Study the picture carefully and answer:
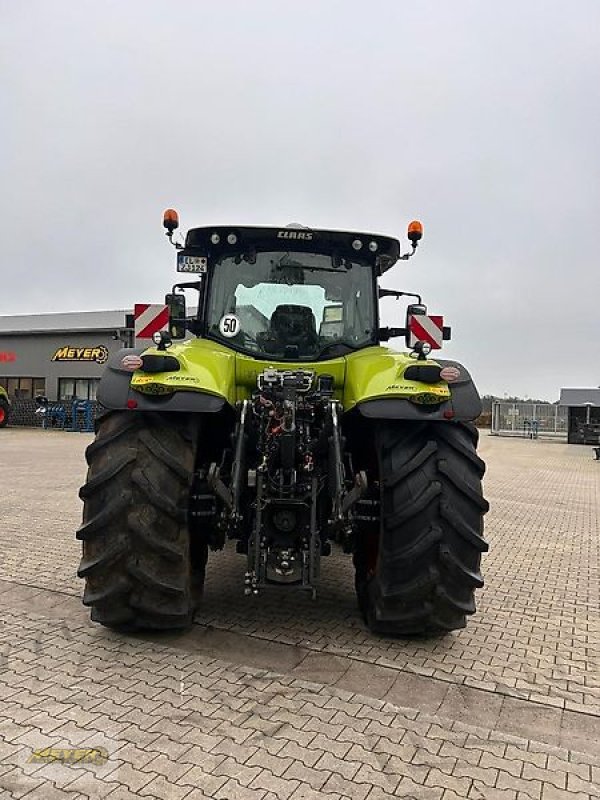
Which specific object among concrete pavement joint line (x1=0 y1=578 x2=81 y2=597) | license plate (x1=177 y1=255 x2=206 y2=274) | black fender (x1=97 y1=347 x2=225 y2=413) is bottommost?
concrete pavement joint line (x1=0 y1=578 x2=81 y2=597)

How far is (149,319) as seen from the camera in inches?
213

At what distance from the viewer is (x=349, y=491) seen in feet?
13.6

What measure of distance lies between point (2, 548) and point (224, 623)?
338 centimetres

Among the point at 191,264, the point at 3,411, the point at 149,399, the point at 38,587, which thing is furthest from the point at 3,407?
the point at 149,399

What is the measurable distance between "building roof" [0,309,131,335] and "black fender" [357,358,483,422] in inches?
1076

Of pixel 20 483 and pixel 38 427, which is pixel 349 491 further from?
pixel 38 427

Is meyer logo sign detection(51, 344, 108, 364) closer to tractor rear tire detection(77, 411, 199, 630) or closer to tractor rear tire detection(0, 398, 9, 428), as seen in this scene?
tractor rear tire detection(0, 398, 9, 428)

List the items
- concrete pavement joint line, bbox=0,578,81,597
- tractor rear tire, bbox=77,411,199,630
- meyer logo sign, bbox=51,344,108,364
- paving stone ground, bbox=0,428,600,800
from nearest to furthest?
paving stone ground, bbox=0,428,600,800
tractor rear tire, bbox=77,411,199,630
concrete pavement joint line, bbox=0,578,81,597
meyer logo sign, bbox=51,344,108,364

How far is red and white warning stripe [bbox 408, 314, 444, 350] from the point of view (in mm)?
5395

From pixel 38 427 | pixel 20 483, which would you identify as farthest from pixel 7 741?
pixel 38 427

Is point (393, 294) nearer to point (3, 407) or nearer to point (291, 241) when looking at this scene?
point (291, 241)

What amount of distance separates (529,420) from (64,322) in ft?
77.6
